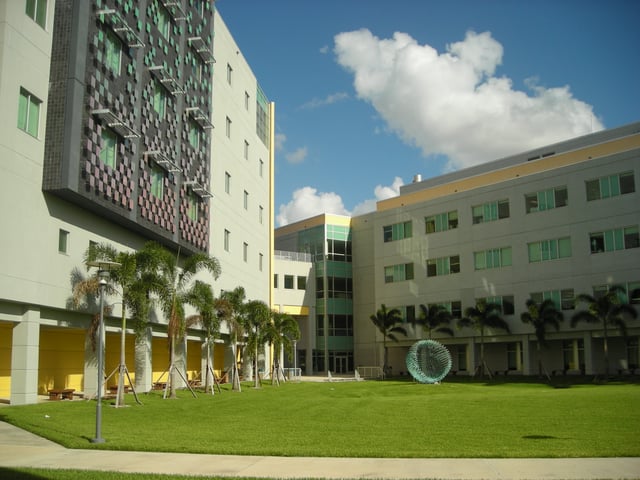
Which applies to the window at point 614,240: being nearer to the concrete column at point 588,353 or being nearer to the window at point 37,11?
the concrete column at point 588,353

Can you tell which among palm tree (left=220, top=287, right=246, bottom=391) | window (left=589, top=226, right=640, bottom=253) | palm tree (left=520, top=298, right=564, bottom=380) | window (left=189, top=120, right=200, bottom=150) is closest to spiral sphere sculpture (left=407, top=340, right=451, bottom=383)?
palm tree (left=520, top=298, right=564, bottom=380)

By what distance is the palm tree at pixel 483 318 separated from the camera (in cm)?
5700

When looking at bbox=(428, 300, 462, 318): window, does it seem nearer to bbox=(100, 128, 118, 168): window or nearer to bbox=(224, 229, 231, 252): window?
bbox=(224, 229, 231, 252): window

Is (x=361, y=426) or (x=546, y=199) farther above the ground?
(x=546, y=199)

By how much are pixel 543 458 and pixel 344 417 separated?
1003cm

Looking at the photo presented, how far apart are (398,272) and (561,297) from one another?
18.7m

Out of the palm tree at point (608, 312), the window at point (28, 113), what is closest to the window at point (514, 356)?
the palm tree at point (608, 312)

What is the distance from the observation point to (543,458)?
13.6 metres

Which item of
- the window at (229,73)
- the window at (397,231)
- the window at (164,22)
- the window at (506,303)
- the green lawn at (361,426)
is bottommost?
the green lawn at (361,426)

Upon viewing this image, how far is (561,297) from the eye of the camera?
5444 centimetres

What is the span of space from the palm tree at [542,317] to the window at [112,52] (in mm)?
36533

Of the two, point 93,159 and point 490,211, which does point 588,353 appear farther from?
point 93,159

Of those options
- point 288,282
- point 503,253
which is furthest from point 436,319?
point 288,282

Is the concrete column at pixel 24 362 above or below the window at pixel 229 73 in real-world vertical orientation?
below
